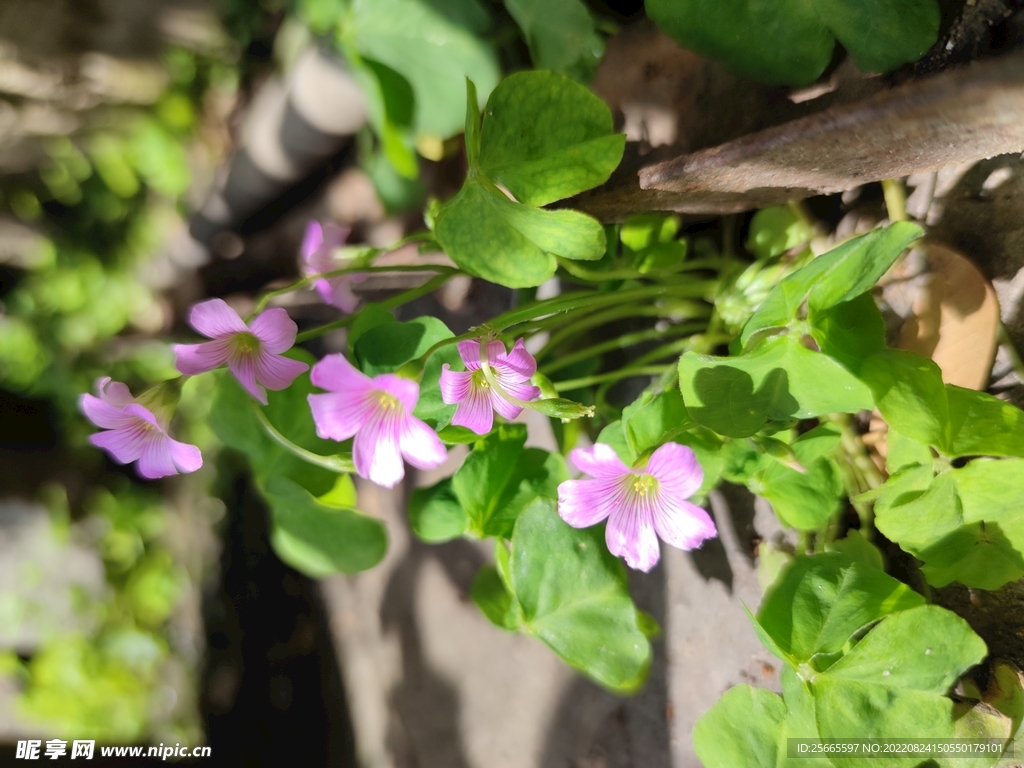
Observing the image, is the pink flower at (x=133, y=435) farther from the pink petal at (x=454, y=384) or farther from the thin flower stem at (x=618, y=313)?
the thin flower stem at (x=618, y=313)

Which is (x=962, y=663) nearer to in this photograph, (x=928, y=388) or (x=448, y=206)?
(x=928, y=388)

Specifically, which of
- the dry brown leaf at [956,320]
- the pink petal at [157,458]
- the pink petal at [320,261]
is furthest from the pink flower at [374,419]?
the dry brown leaf at [956,320]

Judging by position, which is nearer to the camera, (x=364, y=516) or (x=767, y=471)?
(x=767, y=471)

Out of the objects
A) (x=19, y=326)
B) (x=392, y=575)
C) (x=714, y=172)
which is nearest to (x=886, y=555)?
(x=714, y=172)

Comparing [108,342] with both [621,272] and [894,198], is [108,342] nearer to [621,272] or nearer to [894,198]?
[621,272]

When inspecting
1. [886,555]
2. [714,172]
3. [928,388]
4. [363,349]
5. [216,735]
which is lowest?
[216,735]
